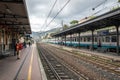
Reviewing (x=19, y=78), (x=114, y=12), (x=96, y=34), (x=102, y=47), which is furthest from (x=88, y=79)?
(x=96, y=34)

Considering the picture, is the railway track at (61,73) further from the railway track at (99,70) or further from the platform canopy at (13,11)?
the platform canopy at (13,11)

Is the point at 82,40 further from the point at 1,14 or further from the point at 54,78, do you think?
the point at 54,78

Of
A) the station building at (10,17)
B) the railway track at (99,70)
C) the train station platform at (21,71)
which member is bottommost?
the railway track at (99,70)

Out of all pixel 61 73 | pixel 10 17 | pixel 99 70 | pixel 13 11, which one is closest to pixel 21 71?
pixel 61 73

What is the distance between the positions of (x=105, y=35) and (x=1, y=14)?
1714 centimetres

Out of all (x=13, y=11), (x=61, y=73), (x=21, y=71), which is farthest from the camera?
(x=13, y=11)

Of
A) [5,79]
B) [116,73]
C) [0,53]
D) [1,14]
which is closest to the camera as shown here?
[5,79]

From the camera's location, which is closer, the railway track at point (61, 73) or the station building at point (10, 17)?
the railway track at point (61, 73)

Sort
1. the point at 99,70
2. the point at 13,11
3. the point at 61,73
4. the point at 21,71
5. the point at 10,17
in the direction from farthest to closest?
the point at 10,17
the point at 13,11
the point at 99,70
the point at 61,73
the point at 21,71

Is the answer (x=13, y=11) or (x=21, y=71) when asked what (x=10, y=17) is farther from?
(x=21, y=71)

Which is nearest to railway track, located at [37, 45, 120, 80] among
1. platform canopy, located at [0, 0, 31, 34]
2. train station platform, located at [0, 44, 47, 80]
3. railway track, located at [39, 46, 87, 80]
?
railway track, located at [39, 46, 87, 80]

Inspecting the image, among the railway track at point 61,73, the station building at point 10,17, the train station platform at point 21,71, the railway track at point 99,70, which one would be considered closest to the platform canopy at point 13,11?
the station building at point 10,17

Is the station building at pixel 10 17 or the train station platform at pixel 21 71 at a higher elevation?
the station building at pixel 10 17

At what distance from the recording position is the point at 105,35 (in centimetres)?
2638
